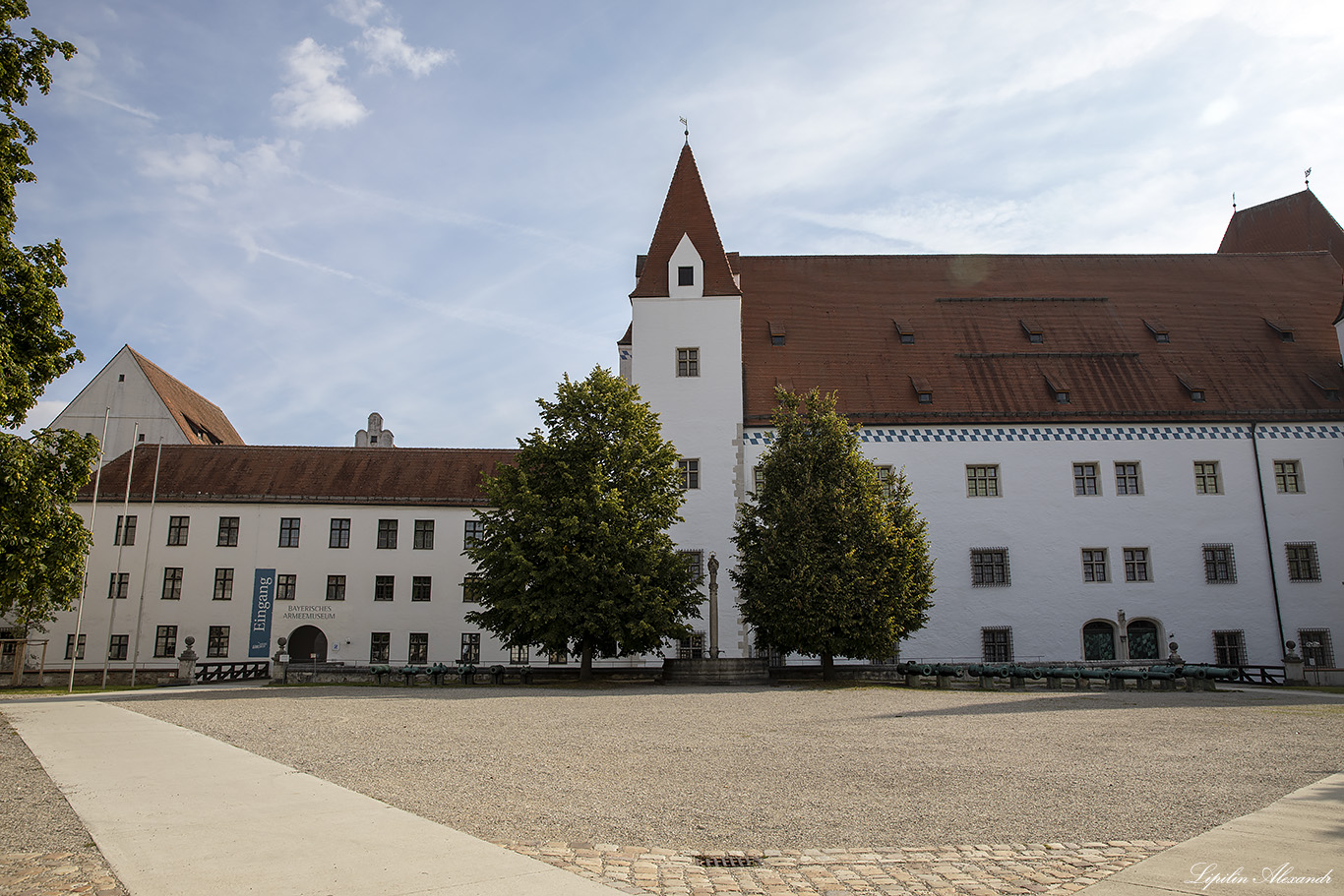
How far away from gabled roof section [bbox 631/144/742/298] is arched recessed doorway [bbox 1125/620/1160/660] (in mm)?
16794

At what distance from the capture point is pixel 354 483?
36.6 meters

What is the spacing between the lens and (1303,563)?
29766 mm

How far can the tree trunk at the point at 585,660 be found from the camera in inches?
958

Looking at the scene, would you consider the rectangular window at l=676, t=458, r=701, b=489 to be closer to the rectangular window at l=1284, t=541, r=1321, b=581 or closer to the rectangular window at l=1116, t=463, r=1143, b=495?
the rectangular window at l=1116, t=463, r=1143, b=495

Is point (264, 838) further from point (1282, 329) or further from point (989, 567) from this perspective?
point (1282, 329)

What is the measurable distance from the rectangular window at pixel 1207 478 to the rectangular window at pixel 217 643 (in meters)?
34.6

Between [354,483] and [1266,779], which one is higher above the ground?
[354,483]

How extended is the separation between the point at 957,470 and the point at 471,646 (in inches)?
728

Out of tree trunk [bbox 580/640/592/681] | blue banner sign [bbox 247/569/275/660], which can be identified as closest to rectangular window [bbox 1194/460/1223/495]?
tree trunk [bbox 580/640/592/681]

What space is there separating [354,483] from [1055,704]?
92.3ft

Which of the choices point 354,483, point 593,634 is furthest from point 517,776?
point 354,483

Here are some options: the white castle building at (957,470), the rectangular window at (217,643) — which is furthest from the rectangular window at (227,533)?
the rectangular window at (217,643)

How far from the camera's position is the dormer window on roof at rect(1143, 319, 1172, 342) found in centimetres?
3303

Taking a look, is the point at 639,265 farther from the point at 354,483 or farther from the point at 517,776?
the point at 517,776
